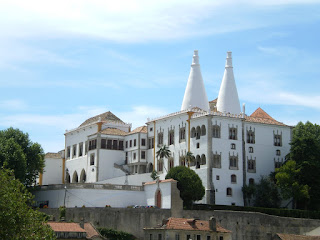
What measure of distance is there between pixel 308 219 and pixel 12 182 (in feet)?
136

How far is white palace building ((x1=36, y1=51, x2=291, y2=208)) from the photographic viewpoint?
8088 cm

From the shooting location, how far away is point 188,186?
75188mm

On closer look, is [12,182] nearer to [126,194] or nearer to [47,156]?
[126,194]

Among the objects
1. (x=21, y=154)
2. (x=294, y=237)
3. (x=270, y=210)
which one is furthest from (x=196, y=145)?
(x=21, y=154)

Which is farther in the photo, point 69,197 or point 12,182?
point 69,197

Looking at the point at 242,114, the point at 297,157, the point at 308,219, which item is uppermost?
the point at 242,114

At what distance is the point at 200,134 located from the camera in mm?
82062

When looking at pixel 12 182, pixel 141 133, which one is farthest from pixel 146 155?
pixel 12 182

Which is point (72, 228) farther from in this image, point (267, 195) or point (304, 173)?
point (304, 173)

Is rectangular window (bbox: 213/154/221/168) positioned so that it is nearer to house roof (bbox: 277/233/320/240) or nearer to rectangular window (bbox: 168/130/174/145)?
rectangular window (bbox: 168/130/174/145)

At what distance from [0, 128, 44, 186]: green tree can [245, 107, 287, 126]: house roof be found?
26027 mm

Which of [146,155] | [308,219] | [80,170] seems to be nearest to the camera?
[308,219]

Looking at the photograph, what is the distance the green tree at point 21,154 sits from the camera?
7888cm

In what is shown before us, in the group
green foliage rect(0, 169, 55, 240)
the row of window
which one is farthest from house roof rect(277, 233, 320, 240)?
green foliage rect(0, 169, 55, 240)
